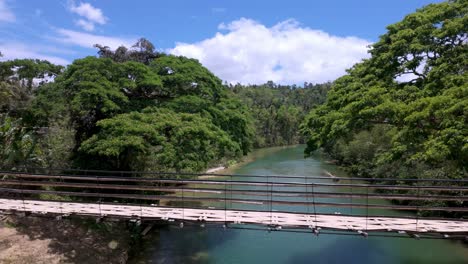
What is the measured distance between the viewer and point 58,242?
490 inches

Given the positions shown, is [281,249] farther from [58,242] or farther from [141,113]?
[58,242]

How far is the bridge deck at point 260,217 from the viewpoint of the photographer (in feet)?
27.6

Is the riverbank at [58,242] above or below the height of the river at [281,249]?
above

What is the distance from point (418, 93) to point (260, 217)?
6.54 metres

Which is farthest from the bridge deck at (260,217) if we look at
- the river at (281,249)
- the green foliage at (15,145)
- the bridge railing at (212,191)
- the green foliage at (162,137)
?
the green foliage at (15,145)

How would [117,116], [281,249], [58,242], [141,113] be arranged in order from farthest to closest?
1. [281,249]
2. [141,113]
3. [117,116]
4. [58,242]

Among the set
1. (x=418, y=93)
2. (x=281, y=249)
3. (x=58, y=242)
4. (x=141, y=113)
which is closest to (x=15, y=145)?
(x=58, y=242)

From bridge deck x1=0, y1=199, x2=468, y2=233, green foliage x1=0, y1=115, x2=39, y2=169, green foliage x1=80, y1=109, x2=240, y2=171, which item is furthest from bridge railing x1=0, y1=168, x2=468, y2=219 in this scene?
green foliage x1=80, y1=109, x2=240, y2=171

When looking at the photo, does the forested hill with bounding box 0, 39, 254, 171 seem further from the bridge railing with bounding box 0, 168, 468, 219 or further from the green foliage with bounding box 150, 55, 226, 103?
the bridge railing with bounding box 0, 168, 468, 219

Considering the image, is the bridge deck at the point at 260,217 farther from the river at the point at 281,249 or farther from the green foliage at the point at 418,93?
the river at the point at 281,249

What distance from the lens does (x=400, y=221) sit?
891 cm

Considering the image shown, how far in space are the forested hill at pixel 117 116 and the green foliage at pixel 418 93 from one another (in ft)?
15.8

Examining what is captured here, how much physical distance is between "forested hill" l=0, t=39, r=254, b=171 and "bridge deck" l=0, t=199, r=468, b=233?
9.50 feet

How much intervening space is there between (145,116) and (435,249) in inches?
498
